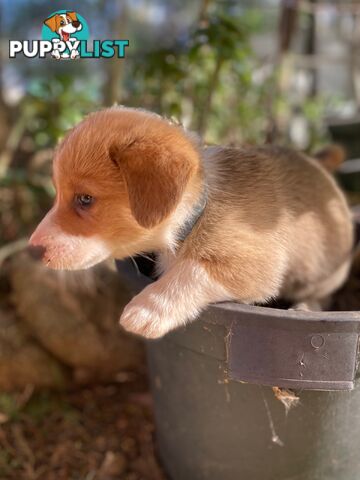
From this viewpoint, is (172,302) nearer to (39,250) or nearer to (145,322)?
(145,322)

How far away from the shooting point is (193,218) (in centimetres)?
132

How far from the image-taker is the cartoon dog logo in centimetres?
170

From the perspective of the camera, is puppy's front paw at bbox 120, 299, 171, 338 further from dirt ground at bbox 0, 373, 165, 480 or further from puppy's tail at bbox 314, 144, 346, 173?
puppy's tail at bbox 314, 144, 346, 173

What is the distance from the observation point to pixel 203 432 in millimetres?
1522

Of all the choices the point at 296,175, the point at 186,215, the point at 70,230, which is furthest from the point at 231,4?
the point at 70,230

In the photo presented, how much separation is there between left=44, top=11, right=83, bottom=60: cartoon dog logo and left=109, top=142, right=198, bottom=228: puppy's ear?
0.68 meters

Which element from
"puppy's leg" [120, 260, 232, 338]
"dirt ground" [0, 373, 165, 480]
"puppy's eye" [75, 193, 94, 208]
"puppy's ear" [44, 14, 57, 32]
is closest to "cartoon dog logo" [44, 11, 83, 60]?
"puppy's ear" [44, 14, 57, 32]

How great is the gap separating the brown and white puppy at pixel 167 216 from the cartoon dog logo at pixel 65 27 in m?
0.51

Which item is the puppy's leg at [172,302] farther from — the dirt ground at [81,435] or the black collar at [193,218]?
the dirt ground at [81,435]

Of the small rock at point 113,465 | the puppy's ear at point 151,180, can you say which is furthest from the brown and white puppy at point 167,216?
the small rock at point 113,465

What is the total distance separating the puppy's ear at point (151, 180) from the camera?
1.15 metres

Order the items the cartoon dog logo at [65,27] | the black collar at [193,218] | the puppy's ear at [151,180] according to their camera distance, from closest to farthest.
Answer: the puppy's ear at [151,180], the black collar at [193,218], the cartoon dog logo at [65,27]

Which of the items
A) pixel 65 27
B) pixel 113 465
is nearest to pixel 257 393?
pixel 113 465

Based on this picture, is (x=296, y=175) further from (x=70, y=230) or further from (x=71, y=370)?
(x=71, y=370)
